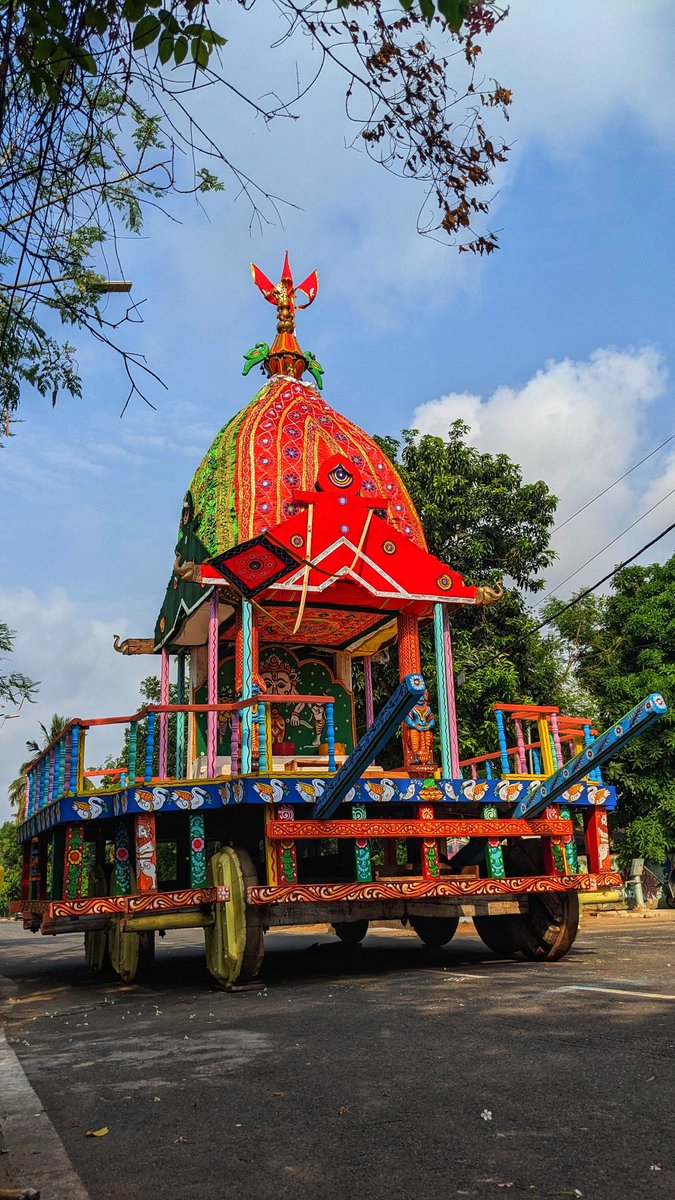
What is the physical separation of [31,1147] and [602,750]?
19.8 feet

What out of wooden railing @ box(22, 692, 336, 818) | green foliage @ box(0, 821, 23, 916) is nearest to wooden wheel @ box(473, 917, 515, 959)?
wooden railing @ box(22, 692, 336, 818)

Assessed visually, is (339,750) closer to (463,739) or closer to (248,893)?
(248,893)

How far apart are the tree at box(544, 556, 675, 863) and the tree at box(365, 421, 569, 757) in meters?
1.62

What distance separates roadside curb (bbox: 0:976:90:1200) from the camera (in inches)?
129

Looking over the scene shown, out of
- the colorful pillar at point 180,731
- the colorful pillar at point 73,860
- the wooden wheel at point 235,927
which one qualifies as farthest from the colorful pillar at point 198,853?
the colorful pillar at point 180,731

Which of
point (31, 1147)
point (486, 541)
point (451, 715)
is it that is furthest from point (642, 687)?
point (31, 1147)

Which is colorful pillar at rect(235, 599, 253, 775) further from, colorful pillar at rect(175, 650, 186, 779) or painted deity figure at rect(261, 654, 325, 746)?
colorful pillar at rect(175, 650, 186, 779)

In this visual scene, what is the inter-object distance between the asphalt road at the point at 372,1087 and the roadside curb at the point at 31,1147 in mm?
39

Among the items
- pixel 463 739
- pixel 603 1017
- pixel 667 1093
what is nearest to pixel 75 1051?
pixel 603 1017

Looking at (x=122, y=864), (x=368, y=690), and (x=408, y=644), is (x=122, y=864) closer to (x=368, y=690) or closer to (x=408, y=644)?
(x=408, y=644)

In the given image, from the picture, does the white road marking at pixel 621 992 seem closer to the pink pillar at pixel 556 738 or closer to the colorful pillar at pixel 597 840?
the colorful pillar at pixel 597 840

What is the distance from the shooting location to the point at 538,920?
988 centimetres

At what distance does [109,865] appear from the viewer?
12445 millimetres

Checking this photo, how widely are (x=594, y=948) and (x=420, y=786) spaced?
375cm
